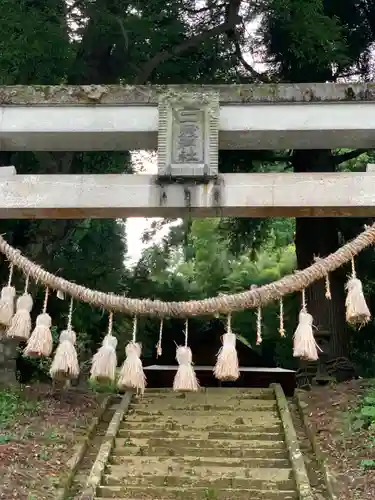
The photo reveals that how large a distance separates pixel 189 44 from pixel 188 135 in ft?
15.3

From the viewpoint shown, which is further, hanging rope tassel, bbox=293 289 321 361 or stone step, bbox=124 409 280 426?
stone step, bbox=124 409 280 426

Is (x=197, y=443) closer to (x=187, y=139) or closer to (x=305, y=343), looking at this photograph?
(x=305, y=343)

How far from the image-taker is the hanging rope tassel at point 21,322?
4.29 m

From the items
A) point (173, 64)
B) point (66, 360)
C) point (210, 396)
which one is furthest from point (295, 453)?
point (173, 64)

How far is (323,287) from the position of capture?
10195 millimetres

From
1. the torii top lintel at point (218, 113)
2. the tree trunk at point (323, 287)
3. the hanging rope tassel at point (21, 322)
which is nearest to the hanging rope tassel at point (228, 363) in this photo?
the hanging rope tassel at point (21, 322)

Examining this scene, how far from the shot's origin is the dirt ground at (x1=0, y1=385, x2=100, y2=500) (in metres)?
5.66

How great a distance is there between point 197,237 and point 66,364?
44.5ft

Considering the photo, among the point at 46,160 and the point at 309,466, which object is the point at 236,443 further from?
the point at 46,160

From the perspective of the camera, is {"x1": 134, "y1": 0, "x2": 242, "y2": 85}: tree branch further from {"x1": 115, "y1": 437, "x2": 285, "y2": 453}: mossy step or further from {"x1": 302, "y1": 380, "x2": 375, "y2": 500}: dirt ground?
{"x1": 302, "y1": 380, "x2": 375, "y2": 500}: dirt ground

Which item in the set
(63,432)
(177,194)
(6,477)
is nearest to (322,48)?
(177,194)

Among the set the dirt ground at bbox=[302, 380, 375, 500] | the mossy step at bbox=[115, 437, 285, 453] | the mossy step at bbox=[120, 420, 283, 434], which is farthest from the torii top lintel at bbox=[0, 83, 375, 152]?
the mossy step at bbox=[120, 420, 283, 434]

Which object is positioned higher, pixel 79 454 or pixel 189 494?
pixel 79 454

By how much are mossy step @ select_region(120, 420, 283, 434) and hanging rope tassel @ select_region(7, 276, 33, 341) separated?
3.37 metres
